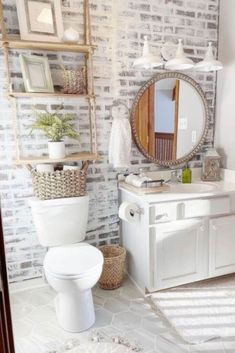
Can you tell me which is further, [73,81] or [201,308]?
[73,81]

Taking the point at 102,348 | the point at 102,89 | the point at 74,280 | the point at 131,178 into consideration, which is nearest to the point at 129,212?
the point at 131,178

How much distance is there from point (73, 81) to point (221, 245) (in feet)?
5.69

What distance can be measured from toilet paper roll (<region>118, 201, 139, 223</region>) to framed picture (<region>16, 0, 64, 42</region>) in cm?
131

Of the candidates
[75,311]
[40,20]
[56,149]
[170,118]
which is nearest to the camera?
[75,311]

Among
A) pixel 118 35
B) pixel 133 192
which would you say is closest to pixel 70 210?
pixel 133 192

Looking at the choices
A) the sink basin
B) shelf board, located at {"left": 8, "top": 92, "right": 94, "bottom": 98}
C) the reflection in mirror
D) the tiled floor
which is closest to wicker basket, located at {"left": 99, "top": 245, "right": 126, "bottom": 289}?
the tiled floor

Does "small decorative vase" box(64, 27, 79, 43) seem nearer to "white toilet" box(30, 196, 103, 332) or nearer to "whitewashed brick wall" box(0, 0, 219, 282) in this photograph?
"whitewashed brick wall" box(0, 0, 219, 282)

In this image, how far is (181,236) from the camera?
225 cm

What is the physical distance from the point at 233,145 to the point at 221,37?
98cm

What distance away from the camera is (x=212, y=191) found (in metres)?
2.31

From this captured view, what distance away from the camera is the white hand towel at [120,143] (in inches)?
93.4

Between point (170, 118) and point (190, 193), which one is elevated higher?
point (170, 118)

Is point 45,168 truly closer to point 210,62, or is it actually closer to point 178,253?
point 178,253

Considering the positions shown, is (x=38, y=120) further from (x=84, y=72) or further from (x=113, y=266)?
(x=113, y=266)
